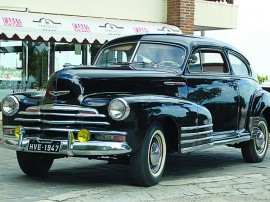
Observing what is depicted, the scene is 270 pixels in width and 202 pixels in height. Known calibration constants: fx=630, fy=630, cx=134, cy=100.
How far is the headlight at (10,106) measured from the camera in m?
7.59

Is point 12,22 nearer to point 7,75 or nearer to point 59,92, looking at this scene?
point 7,75

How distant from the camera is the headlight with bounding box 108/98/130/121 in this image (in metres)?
6.90

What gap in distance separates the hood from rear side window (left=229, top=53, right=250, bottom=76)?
241 cm

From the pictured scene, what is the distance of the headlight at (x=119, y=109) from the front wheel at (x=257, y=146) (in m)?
3.42

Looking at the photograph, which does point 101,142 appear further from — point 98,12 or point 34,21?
point 98,12

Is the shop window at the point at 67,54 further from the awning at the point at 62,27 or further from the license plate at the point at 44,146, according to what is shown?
the license plate at the point at 44,146

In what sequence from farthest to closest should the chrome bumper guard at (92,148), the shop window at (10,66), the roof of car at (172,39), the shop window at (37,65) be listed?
the shop window at (37,65), the shop window at (10,66), the roof of car at (172,39), the chrome bumper guard at (92,148)

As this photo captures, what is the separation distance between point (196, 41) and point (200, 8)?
651 inches

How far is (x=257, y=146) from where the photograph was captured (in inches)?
390

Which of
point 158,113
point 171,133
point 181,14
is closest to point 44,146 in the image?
point 158,113

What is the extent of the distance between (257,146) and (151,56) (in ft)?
8.49

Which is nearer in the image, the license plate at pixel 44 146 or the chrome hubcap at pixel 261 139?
the license plate at pixel 44 146

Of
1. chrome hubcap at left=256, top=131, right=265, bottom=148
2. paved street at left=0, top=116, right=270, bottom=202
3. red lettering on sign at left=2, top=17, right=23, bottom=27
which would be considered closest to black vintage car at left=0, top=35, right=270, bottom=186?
paved street at left=0, top=116, right=270, bottom=202

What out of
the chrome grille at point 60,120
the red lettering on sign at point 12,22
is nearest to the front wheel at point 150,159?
the chrome grille at point 60,120
